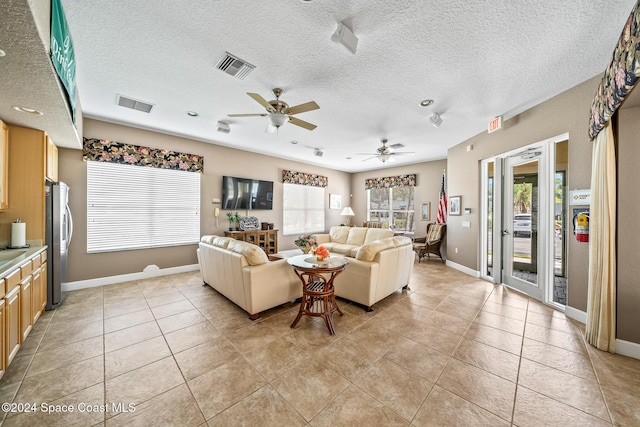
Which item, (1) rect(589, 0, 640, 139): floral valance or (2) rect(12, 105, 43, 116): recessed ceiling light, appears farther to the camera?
(2) rect(12, 105, 43, 116): recessed ceiling light

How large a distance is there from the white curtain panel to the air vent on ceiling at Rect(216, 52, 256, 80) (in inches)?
143

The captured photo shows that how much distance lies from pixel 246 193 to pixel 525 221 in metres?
5.54

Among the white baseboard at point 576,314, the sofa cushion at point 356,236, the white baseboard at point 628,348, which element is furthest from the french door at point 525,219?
the sofa cushion at point 356,236

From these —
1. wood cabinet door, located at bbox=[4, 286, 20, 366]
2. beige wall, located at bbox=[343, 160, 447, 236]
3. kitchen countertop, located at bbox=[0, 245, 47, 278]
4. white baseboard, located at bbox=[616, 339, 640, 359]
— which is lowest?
white baseboard, located at bbox=[616, 339, 640, 359]

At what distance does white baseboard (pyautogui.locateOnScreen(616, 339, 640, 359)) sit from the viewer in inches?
83.7

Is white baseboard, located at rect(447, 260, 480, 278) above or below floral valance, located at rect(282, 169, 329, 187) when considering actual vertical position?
below

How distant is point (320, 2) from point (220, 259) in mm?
3020

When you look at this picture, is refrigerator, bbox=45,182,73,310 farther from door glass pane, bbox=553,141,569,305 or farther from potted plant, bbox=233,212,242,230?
door glass pane, bbox=553,141,569,305

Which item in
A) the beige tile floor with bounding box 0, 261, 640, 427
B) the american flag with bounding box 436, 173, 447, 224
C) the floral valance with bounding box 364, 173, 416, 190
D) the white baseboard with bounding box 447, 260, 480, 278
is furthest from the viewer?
the floral valance with bounding box 364, 173, 416, 190

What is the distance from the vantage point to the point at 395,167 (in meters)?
7.63

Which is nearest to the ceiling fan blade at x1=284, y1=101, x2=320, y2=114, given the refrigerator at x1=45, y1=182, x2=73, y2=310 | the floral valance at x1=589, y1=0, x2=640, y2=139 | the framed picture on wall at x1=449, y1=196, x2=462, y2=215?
the floral valance at x1=589, y1=0, x2=640, y2=139

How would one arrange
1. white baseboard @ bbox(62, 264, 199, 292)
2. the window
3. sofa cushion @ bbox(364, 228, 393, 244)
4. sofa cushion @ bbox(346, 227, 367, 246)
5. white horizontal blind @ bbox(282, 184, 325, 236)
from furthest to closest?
the window, white horizontal blind @ bbox(282, 184, 325, 236), sofa cushion @ bbox(346, 227, 367, 246), sofa cushion @ bbox(364, 228, 393, 244), white baseboard @ bbox(62, 264, 199, 292)

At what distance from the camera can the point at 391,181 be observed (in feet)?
25.2

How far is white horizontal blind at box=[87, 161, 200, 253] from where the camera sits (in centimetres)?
402
